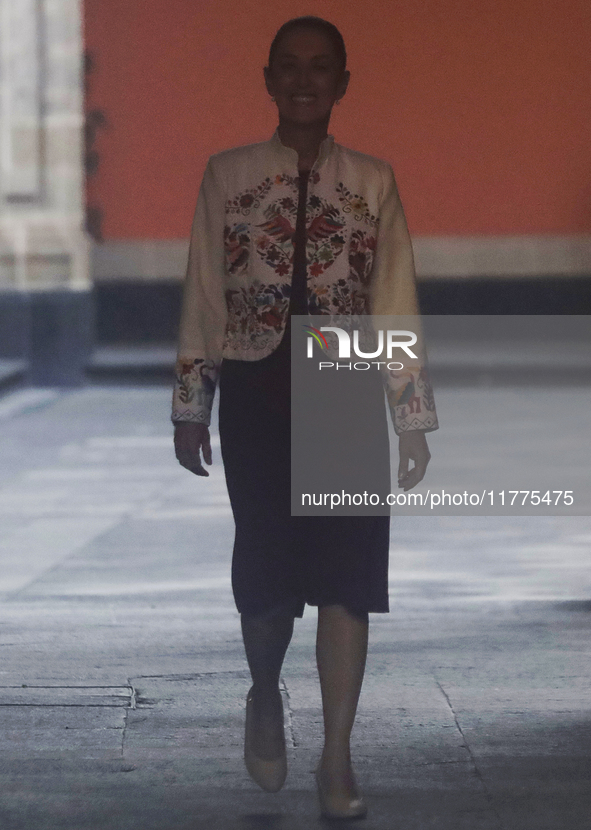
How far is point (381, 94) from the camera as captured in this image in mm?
13320

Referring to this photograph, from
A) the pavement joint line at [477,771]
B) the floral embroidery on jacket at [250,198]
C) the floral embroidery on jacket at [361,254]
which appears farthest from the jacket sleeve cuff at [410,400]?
the pavement joint line at [477,771]

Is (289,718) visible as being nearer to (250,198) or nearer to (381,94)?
(250,198)

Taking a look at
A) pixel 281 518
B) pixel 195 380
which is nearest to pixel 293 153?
pixel 195 380

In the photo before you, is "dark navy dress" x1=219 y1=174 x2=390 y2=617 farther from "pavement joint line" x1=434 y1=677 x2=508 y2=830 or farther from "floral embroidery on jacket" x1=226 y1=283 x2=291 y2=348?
"pavement joint line" x1=434 y1=677 x2=508 y2=830

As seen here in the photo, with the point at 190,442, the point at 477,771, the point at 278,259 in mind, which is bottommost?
the point at 477,771

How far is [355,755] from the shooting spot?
2.88 meters

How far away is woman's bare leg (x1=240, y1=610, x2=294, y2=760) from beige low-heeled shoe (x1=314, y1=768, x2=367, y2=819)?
0.16 metres

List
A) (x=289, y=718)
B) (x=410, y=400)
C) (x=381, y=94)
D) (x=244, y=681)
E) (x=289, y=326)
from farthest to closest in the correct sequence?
(x=381, y=94) → (x=244, y=681) → (x=289, y=718) → (x=410, y=400) → (x=289, y=326)

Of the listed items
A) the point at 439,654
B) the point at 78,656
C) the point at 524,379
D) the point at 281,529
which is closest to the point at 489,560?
the point at 439,654

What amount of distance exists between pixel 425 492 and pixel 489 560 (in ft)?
5.55

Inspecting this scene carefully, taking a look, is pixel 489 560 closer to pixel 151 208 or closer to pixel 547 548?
pixel 547 548

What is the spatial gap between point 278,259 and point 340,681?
78cm

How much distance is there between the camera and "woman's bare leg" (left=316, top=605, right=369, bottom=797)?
2553 mm

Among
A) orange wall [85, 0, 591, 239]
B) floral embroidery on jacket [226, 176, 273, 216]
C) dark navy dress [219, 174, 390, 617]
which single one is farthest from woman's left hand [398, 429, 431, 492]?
orange wall [85, 0, 591, 239]
